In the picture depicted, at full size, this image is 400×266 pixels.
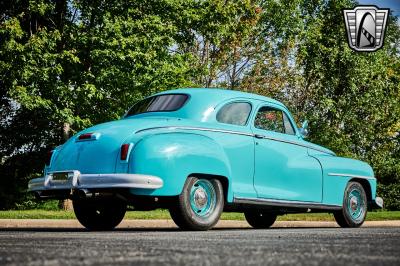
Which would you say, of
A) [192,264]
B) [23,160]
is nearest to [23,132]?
[23,160]

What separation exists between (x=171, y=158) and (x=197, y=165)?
0.39 metres

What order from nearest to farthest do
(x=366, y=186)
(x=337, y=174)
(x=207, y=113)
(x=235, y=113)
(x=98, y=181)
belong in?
(x=98, y=181) → (x=207, y=113) → (x=235, y=113) → (x=337, y=174) → (x=366, y=186)

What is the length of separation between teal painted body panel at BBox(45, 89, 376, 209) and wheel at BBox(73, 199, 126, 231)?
0.86 m

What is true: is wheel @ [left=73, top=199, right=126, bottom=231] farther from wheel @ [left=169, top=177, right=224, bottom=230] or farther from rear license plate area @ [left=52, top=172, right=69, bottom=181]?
wheel @ [left=169, top=177, right=224, bottom=230]

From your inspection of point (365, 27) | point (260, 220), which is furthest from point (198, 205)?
point (365, 27)

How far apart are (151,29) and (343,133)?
39.1 ft

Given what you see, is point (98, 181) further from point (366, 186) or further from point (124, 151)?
point (366, 186)

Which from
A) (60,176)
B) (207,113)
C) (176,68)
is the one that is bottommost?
(60,176)

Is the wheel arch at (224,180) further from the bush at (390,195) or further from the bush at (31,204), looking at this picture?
the bush at (390,195)

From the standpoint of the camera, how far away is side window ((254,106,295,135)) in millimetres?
9664

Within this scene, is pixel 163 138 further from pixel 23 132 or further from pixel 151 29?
pixel 23 132

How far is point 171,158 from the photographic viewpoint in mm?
7887

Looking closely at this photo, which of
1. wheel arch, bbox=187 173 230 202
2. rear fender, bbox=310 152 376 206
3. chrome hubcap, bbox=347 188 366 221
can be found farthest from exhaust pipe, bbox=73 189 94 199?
chrome hubcap, bbox=347 188 366 221

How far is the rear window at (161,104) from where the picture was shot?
9.16 m
